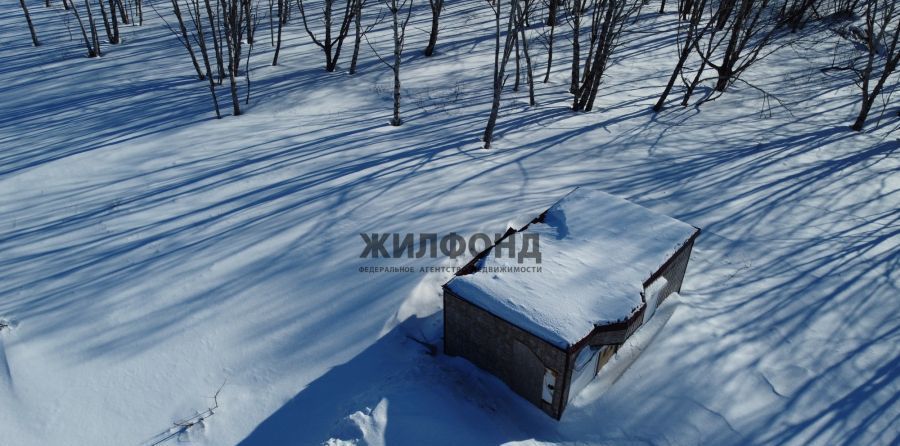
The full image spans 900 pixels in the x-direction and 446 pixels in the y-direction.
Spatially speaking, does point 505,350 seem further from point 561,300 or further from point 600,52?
point 600,52

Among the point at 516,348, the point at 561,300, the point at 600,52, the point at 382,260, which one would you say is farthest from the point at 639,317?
the point at 600,52

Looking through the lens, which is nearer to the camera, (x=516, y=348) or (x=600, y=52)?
(x=516, y=348)

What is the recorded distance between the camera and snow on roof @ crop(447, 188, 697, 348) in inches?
146

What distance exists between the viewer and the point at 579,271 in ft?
13.7

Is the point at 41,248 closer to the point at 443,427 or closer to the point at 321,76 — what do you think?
the point at 443,427

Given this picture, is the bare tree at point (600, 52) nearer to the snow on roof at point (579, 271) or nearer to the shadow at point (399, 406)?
the snow on roof at point (579, 271)

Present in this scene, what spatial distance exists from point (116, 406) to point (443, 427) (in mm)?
2499

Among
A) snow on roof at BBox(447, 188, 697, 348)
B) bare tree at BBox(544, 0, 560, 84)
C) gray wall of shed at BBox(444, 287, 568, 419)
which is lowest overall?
gray wall of shed at BBox(444, 287, 568, 419)

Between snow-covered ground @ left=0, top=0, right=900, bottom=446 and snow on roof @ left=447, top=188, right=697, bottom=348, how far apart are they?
31.4 inches

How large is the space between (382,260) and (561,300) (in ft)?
7.31

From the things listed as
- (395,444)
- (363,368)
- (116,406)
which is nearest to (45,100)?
(116,406)

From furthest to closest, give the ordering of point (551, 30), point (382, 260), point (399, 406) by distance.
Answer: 1. point (551, 30)
2. point (382, 260)
3. point (399, 406)

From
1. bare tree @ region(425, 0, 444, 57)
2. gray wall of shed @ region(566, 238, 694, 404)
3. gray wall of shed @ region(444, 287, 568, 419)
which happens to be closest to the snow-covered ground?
gray wall of shed @ region(444, 287, 568, 419)

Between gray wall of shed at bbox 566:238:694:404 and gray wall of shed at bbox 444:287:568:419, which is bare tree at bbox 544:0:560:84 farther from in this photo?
gray wall of shed at bbox 444:287:568:419
